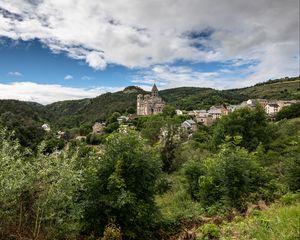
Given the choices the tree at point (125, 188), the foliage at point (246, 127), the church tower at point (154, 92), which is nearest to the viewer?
the tree at point (125, 188)

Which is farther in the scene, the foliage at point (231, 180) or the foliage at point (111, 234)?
the foliage at point (231, 180)

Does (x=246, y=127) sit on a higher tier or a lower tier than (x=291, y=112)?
lower

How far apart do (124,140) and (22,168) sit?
2.99 m

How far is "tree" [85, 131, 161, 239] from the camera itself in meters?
8.07

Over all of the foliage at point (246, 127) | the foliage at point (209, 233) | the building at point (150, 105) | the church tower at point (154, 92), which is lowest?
the foliage at point (209, 233)

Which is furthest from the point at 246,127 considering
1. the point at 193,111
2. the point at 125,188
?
the point at 193,111

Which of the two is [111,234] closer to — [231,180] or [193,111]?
[231,180]

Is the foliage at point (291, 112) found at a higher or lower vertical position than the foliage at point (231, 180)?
higher

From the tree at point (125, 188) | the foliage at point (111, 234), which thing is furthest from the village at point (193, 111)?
the foliage at point (111, 234)

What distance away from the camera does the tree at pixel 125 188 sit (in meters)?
8.07

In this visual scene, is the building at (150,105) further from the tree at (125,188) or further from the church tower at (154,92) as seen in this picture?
the tree at (125,188)

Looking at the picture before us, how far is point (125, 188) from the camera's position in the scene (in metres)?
8.36

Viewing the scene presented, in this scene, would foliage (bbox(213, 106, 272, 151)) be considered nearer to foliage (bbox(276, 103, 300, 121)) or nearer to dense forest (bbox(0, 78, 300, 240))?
dense forest (bbox(0, 78, 300, 240))

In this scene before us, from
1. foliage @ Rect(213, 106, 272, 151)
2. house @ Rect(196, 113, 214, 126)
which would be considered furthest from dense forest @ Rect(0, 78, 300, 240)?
house @ Rect(196, 113, 214, 126)
